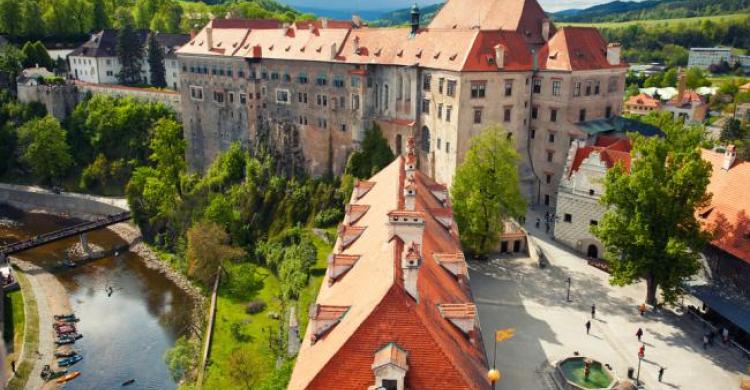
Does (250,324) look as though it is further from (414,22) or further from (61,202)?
(61,202)

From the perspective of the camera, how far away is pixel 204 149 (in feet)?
268

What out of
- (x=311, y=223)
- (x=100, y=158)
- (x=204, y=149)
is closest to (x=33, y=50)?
(x=100, y=158)

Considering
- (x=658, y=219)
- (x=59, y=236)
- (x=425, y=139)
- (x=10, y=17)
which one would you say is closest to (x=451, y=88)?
(x=425, y=139)

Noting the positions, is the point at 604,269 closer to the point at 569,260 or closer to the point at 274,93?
the point at 569,260

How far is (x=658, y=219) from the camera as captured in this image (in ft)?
112

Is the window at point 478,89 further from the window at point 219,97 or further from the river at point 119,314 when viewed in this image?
the window at point 219,97

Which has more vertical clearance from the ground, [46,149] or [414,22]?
[414,22]

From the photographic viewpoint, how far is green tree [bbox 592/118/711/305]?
109 feet

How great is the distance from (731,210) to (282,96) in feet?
154

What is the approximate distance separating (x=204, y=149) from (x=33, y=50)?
49.5m

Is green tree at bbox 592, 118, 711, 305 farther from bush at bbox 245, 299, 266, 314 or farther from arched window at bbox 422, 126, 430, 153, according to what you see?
bush at bbox 245, 299, 266, 314

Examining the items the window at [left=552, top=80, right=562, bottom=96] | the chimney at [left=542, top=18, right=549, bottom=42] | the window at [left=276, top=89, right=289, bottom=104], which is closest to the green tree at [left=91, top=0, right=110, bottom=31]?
the window at [left=276, top=89, right=289, bottom=104]

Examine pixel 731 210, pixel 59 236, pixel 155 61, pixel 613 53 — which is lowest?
pixel 59 236

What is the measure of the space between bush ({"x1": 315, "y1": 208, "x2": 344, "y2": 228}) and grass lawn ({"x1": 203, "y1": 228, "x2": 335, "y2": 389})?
3380 mm
